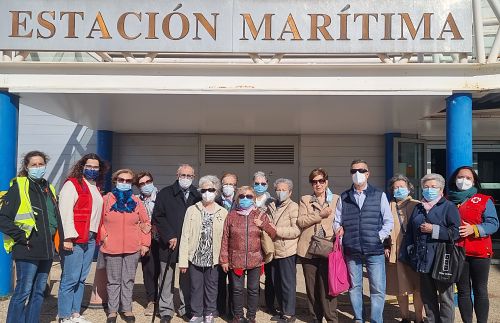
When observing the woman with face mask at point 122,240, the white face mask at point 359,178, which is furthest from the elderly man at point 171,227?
the white face mask at point 359,178

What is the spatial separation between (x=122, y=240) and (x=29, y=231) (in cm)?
96

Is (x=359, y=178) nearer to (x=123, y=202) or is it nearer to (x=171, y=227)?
(x=171, y=227)

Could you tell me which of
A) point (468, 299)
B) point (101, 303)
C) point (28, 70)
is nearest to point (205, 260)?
point (101, 303)

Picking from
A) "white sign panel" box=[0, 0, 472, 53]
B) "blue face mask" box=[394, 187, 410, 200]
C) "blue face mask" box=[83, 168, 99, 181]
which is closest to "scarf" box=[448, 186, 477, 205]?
"blue face mask" box=[394, 187, 410, 200]

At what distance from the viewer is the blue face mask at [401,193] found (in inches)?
202

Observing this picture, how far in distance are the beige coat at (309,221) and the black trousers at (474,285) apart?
126 centimetres

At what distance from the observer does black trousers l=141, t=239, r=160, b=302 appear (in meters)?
5.70

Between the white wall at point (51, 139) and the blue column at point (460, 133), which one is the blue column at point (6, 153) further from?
the blue column at point (460, 133)

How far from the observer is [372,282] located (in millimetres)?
4887

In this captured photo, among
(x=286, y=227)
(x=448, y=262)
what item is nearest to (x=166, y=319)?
(x=286, y=227)

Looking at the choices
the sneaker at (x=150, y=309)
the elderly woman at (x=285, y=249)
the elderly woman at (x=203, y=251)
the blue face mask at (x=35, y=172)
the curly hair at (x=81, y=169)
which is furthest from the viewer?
the sneaker at (x=150, y=309)

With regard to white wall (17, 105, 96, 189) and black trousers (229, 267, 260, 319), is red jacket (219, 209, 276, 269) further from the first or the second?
white wall (17, 105, 96, 189)

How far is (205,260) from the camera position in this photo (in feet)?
16.8

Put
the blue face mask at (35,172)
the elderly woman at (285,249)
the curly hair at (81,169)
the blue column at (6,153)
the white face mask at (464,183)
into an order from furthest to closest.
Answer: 1. the blue column at (6,153)
2. the elderly woman at (285,249)
3. the curly hair at (81,169)
4. the white face mask at (464,183)
5. the blue face mask at (35,172)
